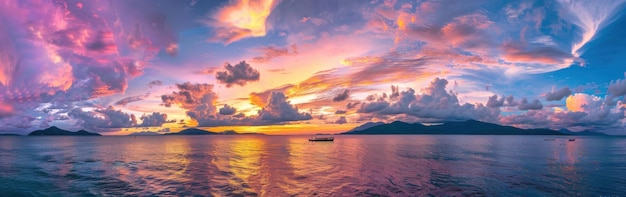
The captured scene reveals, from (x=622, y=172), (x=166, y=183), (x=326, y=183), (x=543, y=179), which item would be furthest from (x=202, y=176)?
(x=622, y=172)

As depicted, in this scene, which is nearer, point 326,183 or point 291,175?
point 326,183

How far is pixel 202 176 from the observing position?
58.0m

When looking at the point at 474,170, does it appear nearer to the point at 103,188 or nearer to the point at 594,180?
the point at 594,180

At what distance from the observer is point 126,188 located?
46531 millimetres

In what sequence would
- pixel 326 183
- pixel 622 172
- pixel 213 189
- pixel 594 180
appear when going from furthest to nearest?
1. pixel 622 172
2. pixel 594 180
3. pixel 326 183
4. pixel 213 189

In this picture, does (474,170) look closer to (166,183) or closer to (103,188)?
(166,183)

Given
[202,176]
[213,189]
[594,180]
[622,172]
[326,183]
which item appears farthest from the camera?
[622,172]

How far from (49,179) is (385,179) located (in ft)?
203

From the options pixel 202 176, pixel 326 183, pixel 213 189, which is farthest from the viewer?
pixel 202 176

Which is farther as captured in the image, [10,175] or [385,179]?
[10,175]

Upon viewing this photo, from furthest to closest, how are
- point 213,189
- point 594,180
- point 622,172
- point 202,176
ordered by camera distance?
point 622,172 < point 202,176 < point 594,180 < point 213,189

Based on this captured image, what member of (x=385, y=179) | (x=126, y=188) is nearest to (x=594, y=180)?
(x=385, y=179)

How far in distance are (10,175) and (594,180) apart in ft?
367

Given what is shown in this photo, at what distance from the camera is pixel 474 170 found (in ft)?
212
